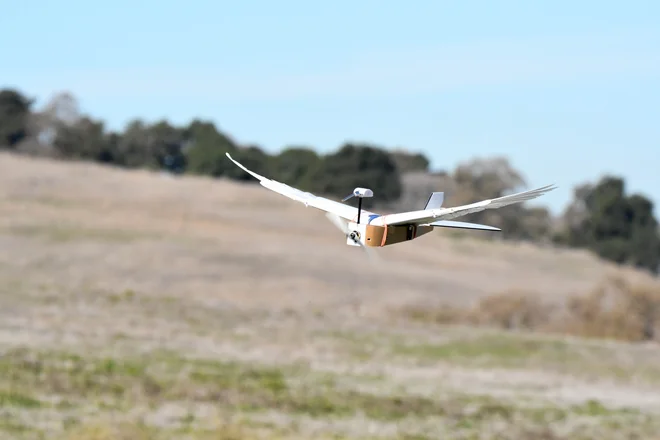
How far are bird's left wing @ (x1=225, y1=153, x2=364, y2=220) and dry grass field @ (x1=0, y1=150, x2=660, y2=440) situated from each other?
166 mm

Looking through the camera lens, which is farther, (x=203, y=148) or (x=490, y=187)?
(x=203, y=148)

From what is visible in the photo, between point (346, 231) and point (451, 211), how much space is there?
439mm

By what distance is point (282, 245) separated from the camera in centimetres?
9244

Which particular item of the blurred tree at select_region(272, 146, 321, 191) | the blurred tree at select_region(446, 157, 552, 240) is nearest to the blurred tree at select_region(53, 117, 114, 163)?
the blurred tree at select_region(272, 146, 321, 191)

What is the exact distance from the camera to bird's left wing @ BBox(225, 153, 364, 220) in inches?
207

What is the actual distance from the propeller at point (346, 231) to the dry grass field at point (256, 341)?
0.57ft

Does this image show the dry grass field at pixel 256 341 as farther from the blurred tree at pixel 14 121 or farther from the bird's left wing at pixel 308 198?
the blurred tree at pixel 14 121

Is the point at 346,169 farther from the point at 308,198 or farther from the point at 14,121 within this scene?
the point at 14,121

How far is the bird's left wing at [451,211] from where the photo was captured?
195 inches

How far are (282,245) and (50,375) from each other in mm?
25881

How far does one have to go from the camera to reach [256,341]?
10862cm

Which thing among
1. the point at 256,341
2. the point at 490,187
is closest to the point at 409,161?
the point at 490,187

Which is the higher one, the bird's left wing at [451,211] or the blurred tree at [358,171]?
the blurred tree at [358,171]

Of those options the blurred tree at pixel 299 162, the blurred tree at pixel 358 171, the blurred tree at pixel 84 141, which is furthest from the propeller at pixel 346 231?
the blurred tree at pixel 84 141
